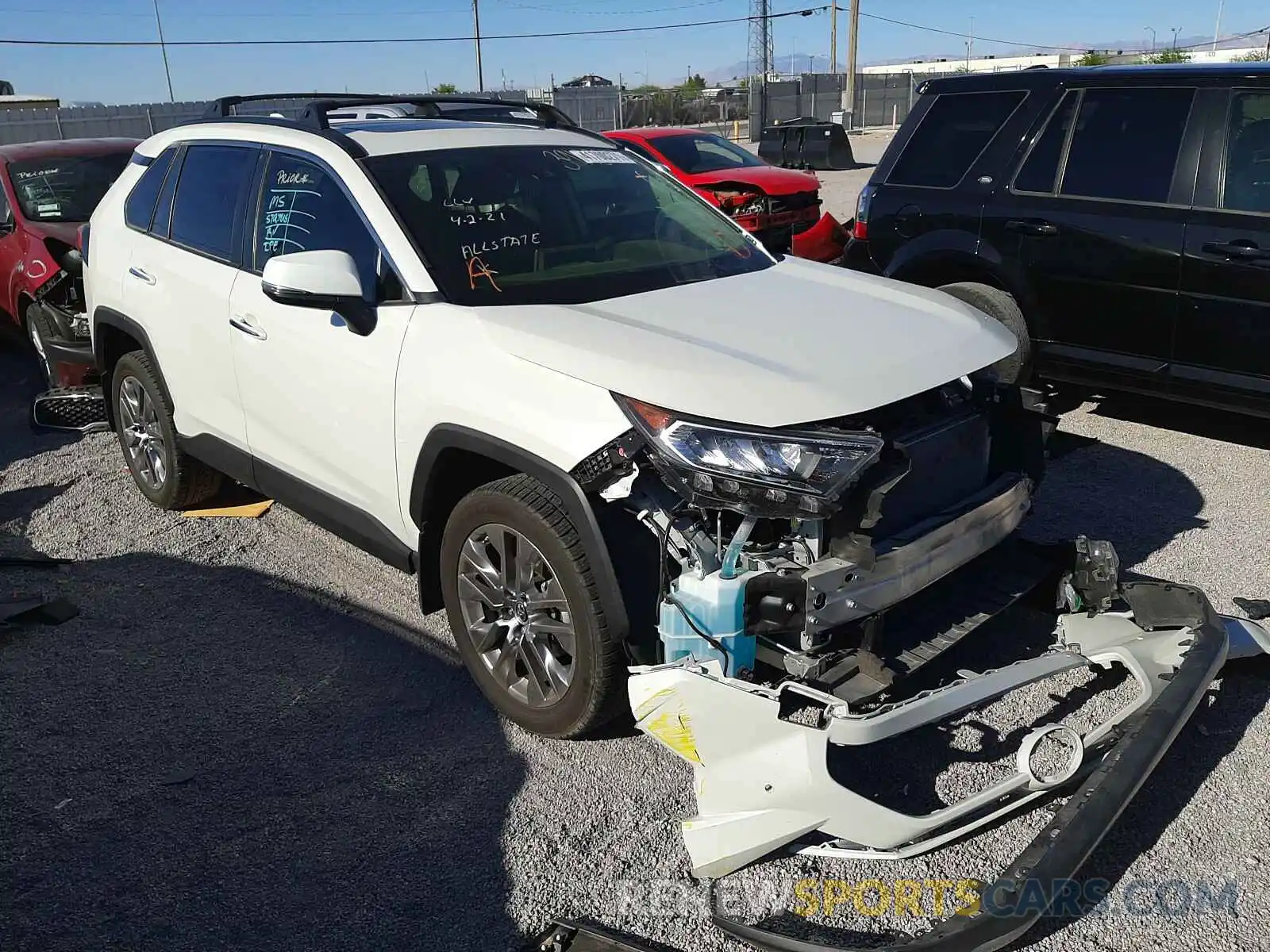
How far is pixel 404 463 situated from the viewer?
355 cm

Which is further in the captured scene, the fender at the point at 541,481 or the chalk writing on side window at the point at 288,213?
the chalk writing on side window at the point at 288,213

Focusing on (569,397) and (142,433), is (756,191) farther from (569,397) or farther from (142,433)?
(569,397)

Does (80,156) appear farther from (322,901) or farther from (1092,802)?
(1092,802)

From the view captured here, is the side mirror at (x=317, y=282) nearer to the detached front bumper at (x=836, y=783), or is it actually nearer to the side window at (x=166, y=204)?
the detached front bumper at (x=836, y=783)

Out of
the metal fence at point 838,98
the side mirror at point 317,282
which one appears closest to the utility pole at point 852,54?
the metal fence at point 838,98

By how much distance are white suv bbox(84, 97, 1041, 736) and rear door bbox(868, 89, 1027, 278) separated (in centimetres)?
241

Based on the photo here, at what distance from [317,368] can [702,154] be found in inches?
364

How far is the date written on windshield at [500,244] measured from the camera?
11.9ft

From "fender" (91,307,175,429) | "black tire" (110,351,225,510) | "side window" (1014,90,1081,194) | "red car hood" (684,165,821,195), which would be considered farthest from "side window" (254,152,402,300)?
"red car hood" (684,165,821,195)

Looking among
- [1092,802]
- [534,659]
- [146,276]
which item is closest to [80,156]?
[146,276]

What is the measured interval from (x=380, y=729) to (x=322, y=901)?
81 cm

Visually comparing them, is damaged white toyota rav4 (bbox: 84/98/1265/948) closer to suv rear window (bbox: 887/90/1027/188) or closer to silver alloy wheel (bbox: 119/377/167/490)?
silver alloy wheel (bbox: 119/377/167/490)

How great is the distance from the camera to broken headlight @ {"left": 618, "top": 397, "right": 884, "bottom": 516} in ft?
8.93

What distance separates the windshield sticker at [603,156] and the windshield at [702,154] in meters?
7.47
